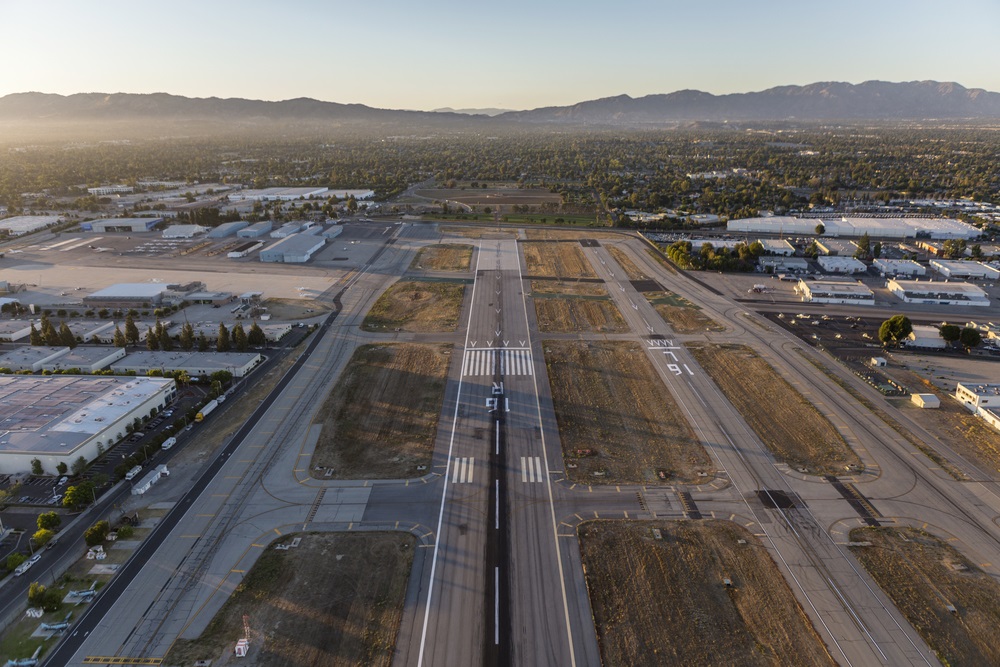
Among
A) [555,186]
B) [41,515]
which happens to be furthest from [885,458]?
[555,186]

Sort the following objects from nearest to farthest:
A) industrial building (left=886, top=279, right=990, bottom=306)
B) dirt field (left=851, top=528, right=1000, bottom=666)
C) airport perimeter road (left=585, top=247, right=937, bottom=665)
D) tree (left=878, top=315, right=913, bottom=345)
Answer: dirt field (left=851, top=528, right=1000, bottom=666) → airport perimeter road (left=585, top=247, right=937, bottom=665) → tree (left=878, top=315, right=913, bottom=345) → industrial building (left=886, top=279, right=990, bottom=306)

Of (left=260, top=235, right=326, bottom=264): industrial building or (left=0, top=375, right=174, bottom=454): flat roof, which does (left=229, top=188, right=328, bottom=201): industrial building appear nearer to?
(left=260, top=235, right=326, bottom=264): industrial building

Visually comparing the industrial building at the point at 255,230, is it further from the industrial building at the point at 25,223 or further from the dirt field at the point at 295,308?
the dirt field at the point at 295,308

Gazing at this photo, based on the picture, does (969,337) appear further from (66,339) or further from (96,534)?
(66,339)

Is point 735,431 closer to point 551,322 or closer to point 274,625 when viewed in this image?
point 551,322

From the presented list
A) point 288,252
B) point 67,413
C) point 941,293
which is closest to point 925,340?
point 941,293

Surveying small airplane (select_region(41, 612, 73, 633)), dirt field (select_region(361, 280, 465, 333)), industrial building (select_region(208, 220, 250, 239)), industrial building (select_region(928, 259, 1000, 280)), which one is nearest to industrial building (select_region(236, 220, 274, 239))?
industrial building (select_region(208, 220, 250, 239))

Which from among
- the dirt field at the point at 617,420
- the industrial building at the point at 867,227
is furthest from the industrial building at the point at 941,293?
the dirt field at the point at 617,420
